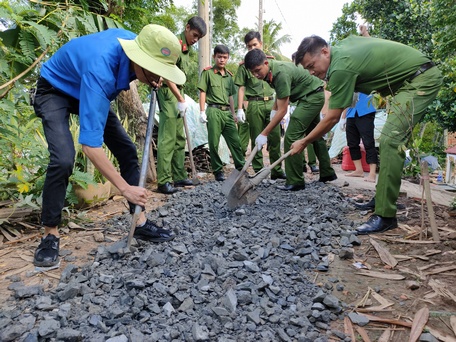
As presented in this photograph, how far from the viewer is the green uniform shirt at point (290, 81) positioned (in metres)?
4.34

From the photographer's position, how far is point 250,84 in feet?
18.6

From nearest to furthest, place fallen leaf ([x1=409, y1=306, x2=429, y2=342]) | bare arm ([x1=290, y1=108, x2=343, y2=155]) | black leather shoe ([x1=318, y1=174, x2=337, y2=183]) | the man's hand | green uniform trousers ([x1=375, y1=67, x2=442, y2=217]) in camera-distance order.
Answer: fallen leaf ([x1=409, y1=306, x2=429, y2=342]), green uniform trousers ([x1=375, y1=67, x2=442, y2=217]), bare arm ([x1=290, y1=108, x2=343, y2=155]), the man's hand, black leather shoe ([x1=318, y1=174, x2=337, y2=183])

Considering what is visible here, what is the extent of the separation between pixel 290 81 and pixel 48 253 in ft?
10.8

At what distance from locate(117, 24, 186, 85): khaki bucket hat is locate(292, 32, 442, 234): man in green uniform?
1365mm

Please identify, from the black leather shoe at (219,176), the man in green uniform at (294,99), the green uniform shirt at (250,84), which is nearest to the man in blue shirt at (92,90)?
the man in green uniform at (294,99)

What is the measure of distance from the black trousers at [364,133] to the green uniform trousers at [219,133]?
172 centimetres

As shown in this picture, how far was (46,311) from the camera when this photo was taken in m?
1.84

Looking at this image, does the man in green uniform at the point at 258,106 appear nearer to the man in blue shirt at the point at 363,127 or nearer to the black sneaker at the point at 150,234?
the man in blue shirt at the point at 363,127

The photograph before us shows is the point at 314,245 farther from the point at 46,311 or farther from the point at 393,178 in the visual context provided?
the point at 46,311

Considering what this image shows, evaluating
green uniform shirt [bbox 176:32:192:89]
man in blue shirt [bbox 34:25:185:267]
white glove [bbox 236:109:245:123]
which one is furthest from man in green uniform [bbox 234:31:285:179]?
man in blue shirt [bbox 34:25:185:267]

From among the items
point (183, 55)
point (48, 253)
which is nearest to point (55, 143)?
point (48, 253)

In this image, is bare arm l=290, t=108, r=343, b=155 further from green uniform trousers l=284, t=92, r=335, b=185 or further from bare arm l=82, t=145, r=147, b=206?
bare arm l=82, t=145, r=147, b=206

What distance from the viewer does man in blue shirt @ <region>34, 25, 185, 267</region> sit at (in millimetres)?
2002

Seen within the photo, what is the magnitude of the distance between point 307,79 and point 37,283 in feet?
12.3
